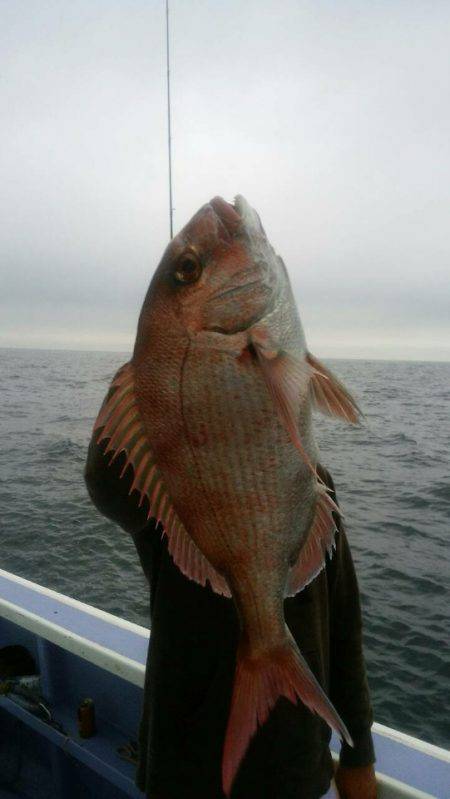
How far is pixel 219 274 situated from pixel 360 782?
1897 mm

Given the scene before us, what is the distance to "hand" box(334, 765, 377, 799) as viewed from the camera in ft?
6.53

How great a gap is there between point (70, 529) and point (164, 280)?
10923 mm

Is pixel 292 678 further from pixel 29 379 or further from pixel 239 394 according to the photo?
pixel 29 379

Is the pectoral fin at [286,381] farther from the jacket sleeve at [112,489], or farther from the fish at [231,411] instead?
the jacket sleeve at [112,489]

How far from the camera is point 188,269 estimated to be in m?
1.29

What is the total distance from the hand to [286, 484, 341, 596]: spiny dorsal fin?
3.51ft

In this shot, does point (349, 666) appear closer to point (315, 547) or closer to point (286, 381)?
point (315, 547)

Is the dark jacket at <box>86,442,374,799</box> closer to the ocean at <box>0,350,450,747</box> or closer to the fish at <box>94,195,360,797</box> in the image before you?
the fish at <box>94,195,360,797</box>

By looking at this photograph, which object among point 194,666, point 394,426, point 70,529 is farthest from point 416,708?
point 394,426

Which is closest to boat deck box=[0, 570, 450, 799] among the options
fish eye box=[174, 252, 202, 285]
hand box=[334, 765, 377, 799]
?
hand box=[334, 765, 377, 799]

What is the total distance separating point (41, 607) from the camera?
10.7ft

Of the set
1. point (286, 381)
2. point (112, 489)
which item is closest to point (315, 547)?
point (286, 381)

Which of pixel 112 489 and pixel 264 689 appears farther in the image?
pixel 112 489

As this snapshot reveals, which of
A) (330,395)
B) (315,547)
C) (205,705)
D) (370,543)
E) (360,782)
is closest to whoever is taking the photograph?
(330,395)
